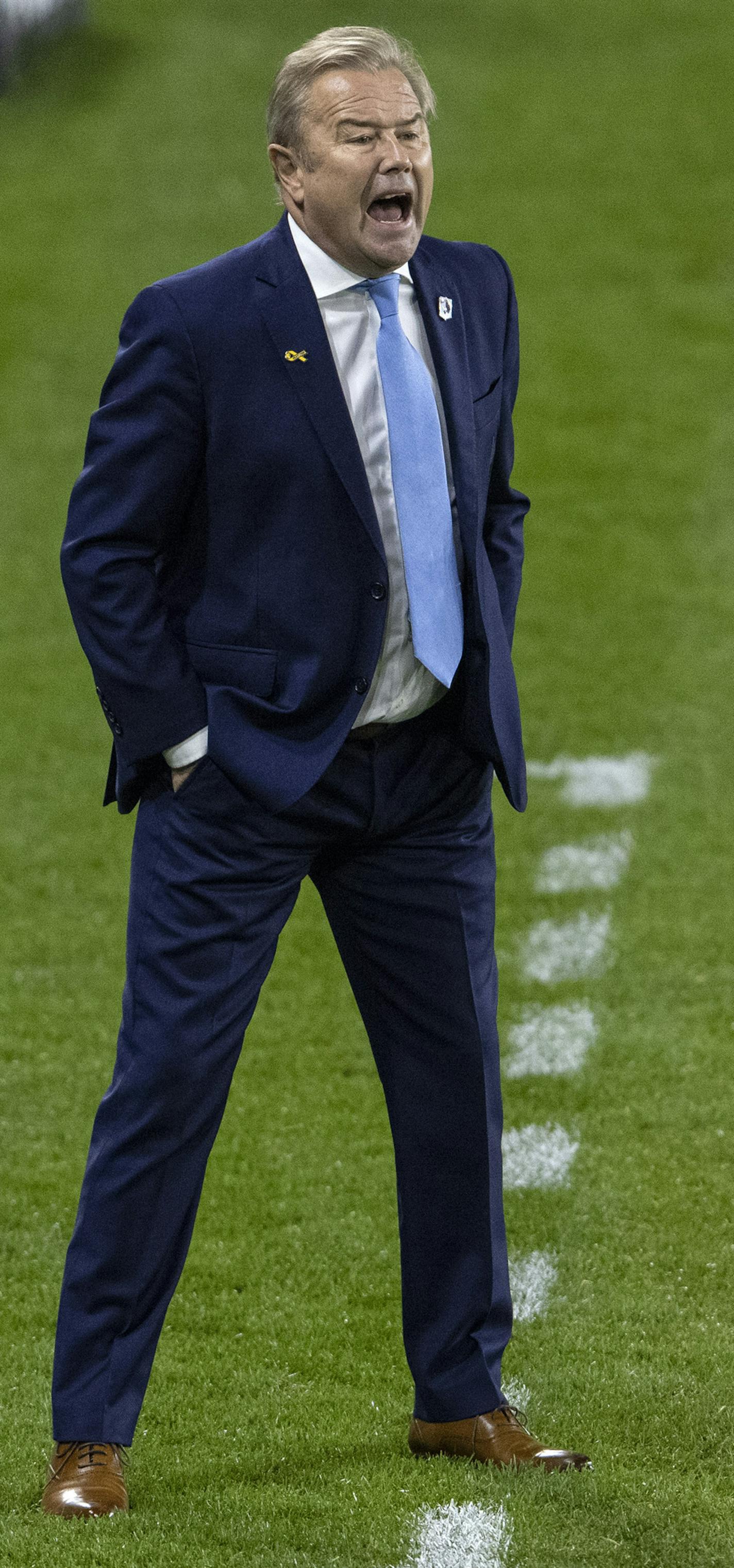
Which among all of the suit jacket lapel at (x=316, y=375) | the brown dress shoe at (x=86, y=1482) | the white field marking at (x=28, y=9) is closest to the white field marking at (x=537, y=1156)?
the brown dress shoe at (x=86, y=1482)

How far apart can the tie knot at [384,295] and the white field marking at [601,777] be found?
159 inches

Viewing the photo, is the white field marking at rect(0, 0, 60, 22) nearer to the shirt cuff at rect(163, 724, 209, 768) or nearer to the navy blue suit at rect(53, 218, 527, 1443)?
the navy blue suit at rect(53, 218, 527, 1443)

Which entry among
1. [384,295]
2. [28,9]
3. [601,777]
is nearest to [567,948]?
[601,777]

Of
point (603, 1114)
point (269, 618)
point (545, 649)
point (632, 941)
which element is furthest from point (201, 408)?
point (545, 649)

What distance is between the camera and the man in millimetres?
2922

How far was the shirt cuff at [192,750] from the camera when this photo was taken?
3055 mm

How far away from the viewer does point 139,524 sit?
9.71 ft

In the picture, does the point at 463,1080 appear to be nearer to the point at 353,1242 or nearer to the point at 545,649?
the point at 353,1242

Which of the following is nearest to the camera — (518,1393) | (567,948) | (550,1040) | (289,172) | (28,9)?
(289,172)

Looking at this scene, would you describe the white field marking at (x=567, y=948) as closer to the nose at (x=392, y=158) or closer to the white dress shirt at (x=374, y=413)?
the white dress shirt at (x=374, y=413)

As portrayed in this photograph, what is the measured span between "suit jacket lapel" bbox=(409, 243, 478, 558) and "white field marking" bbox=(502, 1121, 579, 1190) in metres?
1.91

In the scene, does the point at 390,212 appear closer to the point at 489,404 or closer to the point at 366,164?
the point at 366,164

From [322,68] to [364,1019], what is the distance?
4.77 feet

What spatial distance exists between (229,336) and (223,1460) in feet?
6.07
